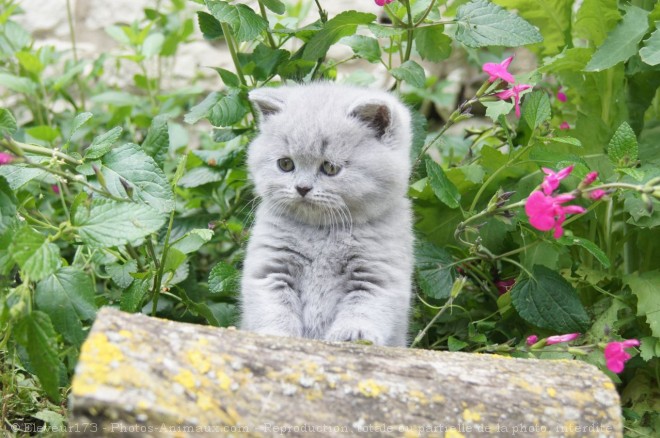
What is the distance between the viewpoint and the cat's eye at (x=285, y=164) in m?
2.63

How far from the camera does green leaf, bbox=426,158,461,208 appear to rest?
8.83 ft

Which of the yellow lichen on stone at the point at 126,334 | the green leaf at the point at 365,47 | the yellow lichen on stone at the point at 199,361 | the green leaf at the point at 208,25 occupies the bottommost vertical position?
the yellow lichen on stone at the point at 199,361

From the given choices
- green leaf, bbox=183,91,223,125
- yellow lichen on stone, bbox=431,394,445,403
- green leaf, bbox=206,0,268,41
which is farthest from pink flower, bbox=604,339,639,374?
green leaf, bbox=183,91,223,125

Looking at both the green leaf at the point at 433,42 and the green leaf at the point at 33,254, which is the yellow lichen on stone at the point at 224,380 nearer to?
the green leaf at the point at 33,254

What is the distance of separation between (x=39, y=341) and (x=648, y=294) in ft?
6.93

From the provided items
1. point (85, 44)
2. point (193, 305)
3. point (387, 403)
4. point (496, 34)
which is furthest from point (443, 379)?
point (85, 44)

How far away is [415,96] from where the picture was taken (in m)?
3.85

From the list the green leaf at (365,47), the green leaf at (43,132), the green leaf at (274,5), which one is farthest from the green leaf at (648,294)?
the green leaf at (43,132)

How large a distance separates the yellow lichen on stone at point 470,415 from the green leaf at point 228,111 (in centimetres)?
157

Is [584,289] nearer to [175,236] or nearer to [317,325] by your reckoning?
[317,325]

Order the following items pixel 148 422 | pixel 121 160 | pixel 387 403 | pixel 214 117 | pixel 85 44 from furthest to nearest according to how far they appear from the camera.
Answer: pixel 85 44 → pixel 214 117 → pixel 121 160 → pixel 387 403 → pixel 148 422

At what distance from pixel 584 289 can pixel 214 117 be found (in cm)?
169

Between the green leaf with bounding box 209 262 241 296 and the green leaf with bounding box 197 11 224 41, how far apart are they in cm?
99

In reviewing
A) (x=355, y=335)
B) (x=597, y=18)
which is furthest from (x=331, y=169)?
(x=597, y=18)
